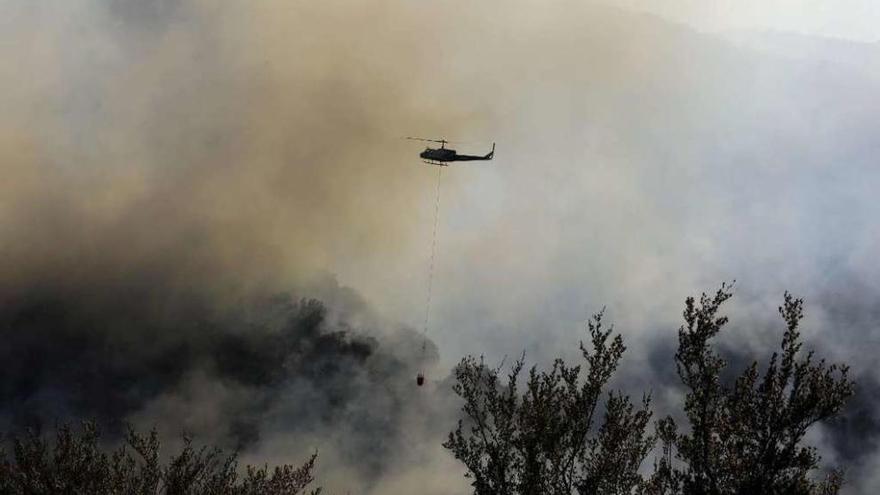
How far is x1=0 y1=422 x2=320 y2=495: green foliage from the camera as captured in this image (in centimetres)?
3362

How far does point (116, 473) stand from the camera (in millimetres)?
33625

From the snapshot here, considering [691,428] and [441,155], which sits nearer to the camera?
[691,428]

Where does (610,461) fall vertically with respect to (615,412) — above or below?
below

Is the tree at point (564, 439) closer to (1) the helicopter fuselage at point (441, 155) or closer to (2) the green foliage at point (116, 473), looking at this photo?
(2) the green foliage at point (116, 473)

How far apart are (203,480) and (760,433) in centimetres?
2578

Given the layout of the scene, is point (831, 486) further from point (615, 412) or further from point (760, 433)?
point (615, 412)

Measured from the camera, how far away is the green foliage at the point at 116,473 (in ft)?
110

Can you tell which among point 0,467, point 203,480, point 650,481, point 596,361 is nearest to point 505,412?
point 596,361

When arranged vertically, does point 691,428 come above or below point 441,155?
below

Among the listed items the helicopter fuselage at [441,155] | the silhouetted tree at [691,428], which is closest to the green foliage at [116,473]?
the silhouetted tree at [691,428]

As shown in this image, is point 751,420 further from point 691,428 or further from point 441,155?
point 441,155

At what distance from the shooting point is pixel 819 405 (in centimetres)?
2498

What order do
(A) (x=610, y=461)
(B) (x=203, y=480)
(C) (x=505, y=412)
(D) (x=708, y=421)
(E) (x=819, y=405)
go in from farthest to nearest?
(B) (x=203, y=480), (C) (x=505, y=412), (A) (x=610, y=461), (D) (x=708, y=421), (E) (x=819, y=405)

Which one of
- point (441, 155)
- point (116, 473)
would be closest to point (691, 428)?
point (116, 473)
